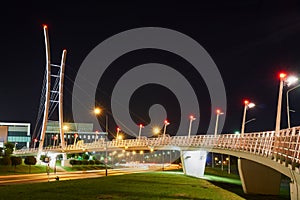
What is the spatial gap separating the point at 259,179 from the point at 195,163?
19886 millimetres

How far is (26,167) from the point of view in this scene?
56.6 metres

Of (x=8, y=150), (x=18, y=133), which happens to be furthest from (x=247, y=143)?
(x=18, y=133)

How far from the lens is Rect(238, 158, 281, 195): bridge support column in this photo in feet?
112

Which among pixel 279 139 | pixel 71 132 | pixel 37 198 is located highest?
pixel 71 132

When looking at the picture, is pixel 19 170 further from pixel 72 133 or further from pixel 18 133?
pixel 72 133

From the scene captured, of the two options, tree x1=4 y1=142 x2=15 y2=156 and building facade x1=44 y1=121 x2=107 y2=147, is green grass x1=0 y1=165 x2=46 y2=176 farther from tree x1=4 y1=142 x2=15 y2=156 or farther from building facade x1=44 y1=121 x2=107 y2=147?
building facade x1=44 y1=121 x2=107 y2=147

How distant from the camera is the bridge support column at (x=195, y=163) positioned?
53638 mm

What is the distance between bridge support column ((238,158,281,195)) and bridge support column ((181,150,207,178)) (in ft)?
57.0

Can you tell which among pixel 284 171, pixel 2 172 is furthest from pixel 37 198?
pixel 2 172

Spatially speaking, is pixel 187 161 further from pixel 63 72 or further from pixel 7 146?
pixel 7 146

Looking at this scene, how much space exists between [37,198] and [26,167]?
129 feet

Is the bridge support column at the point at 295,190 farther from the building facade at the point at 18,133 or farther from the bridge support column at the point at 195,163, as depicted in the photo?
the building facade at the point at 18,133

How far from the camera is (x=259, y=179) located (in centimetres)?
3462

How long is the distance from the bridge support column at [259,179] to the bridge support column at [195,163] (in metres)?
17.4
